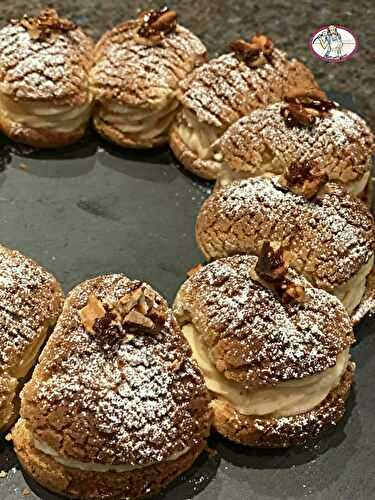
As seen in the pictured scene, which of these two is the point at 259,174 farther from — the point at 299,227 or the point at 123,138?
the point at 123,138

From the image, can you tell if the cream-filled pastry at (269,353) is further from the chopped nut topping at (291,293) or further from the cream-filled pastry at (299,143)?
the cream-filled pastry at (299,143)


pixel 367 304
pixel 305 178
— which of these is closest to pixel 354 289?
pixel 367 304

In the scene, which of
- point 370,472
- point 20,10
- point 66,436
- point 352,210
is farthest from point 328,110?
point 20,10

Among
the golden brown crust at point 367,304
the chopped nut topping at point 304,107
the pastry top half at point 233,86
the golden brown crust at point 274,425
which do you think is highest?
the chopped nut topping at point 304,107

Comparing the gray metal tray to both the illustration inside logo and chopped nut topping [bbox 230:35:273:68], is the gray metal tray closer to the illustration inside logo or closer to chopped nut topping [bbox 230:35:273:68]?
the illustration inside logo

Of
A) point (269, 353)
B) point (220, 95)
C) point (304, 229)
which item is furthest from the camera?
point (220, 95)

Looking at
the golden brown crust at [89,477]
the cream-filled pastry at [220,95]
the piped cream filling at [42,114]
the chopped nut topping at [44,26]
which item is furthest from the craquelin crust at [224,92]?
the golden brown crust at [89,477]
